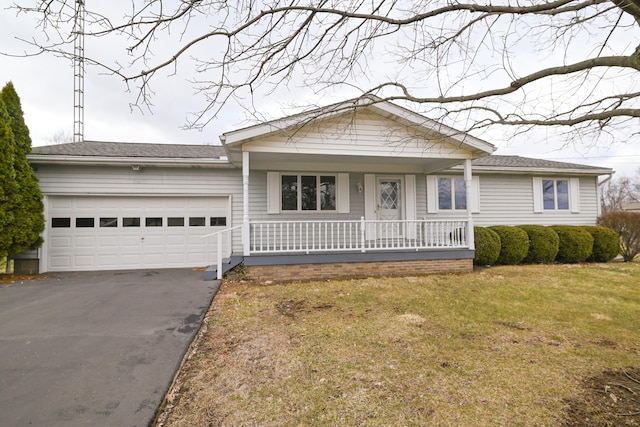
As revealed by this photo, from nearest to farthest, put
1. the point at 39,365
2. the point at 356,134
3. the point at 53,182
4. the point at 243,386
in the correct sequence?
the point at 243,386 → the point at 39,365 → the point at 356,134 → the point at 53,182

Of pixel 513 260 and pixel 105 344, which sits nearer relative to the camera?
pixel 105 344

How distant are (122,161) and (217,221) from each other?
295cm

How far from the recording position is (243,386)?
2.87 metres

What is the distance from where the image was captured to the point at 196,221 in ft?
29.4

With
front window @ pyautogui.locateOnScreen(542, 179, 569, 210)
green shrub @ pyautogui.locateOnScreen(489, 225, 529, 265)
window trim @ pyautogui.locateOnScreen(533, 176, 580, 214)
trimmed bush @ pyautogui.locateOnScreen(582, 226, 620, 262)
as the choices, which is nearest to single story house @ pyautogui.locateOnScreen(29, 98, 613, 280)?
green shrub @ pyautogui.locateOnScreen(489, 225, 529, 265)

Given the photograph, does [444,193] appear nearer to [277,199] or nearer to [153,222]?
[277,199]

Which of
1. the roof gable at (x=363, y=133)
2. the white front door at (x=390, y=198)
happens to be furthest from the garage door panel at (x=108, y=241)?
the white front door at (x=390, y=198)

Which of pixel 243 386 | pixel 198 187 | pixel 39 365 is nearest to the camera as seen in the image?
pixel 243 386

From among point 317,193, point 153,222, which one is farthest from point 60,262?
point 317,193

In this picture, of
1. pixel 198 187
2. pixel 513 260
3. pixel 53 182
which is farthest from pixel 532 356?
pixel 53 182

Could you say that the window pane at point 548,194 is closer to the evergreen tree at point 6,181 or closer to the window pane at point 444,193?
the window pane at point 444,193

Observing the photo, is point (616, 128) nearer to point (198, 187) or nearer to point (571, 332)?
point (571, 332)

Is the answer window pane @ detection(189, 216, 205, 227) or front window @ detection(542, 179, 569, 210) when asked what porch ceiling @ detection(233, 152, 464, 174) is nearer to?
window pane @ detection(189, 216, 205, 227)

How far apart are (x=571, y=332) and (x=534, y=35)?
12.7 ft
